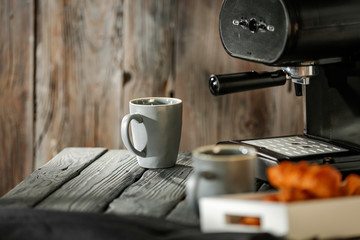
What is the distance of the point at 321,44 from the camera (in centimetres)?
99


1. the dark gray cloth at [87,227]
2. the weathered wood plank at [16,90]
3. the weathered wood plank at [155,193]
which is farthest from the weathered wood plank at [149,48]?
the dark gray cloth at [87,227]

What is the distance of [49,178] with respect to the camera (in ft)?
3.56

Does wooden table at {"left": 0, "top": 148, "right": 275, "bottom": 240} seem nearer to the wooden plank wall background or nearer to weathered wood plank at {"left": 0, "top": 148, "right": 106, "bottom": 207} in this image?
weathered wood plank at {"left": 0, "top": 148, "right": 106, "bottom": 207}

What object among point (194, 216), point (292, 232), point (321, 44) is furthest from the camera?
point (321, 44)

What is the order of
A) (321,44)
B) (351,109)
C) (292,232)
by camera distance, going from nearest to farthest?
1. (292,232)
2. (321,44)
3. (351,109)

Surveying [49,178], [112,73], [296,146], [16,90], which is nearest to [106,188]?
[49,178]

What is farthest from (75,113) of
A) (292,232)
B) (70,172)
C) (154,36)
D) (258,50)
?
(292,232)

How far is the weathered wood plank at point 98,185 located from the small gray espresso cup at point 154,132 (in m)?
0.04

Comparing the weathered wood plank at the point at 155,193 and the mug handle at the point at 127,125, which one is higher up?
the mug handle at the point at 127,125

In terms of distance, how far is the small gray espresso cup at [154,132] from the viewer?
3.64ft

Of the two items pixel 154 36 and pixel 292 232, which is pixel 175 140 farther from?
pixel 154 36

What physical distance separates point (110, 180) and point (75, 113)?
90 cm

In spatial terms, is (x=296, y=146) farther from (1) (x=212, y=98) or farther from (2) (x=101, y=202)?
(1) (x=212, y=98)

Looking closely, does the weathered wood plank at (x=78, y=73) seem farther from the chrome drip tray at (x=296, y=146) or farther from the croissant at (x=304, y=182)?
the croissant at (x=304, y=182)
